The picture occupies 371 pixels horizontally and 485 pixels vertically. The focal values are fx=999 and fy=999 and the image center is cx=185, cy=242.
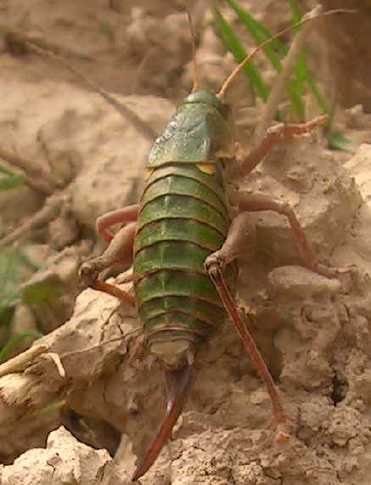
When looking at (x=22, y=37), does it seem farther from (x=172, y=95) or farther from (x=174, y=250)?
(x=174, y=250)

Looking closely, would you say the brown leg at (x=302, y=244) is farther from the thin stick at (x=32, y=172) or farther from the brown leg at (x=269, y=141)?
the thin stick at (x=32, y=172)

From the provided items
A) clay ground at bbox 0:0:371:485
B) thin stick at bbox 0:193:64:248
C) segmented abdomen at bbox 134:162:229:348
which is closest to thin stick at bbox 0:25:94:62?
clay ground at bbox 0:0:371:485

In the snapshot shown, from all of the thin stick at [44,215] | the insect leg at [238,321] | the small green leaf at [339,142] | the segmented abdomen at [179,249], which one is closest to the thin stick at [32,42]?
the thin stick at [44,215]

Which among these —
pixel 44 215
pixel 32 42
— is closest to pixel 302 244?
pixel 44 215

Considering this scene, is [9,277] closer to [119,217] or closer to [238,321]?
[119,217]

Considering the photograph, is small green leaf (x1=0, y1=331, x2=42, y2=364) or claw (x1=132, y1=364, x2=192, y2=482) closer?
claw (x1=132, y1=364, x2=192, y2=482)

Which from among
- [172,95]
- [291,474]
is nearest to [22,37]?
[172,95]

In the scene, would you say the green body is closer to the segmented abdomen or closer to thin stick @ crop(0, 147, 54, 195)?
the segmented abdomen
